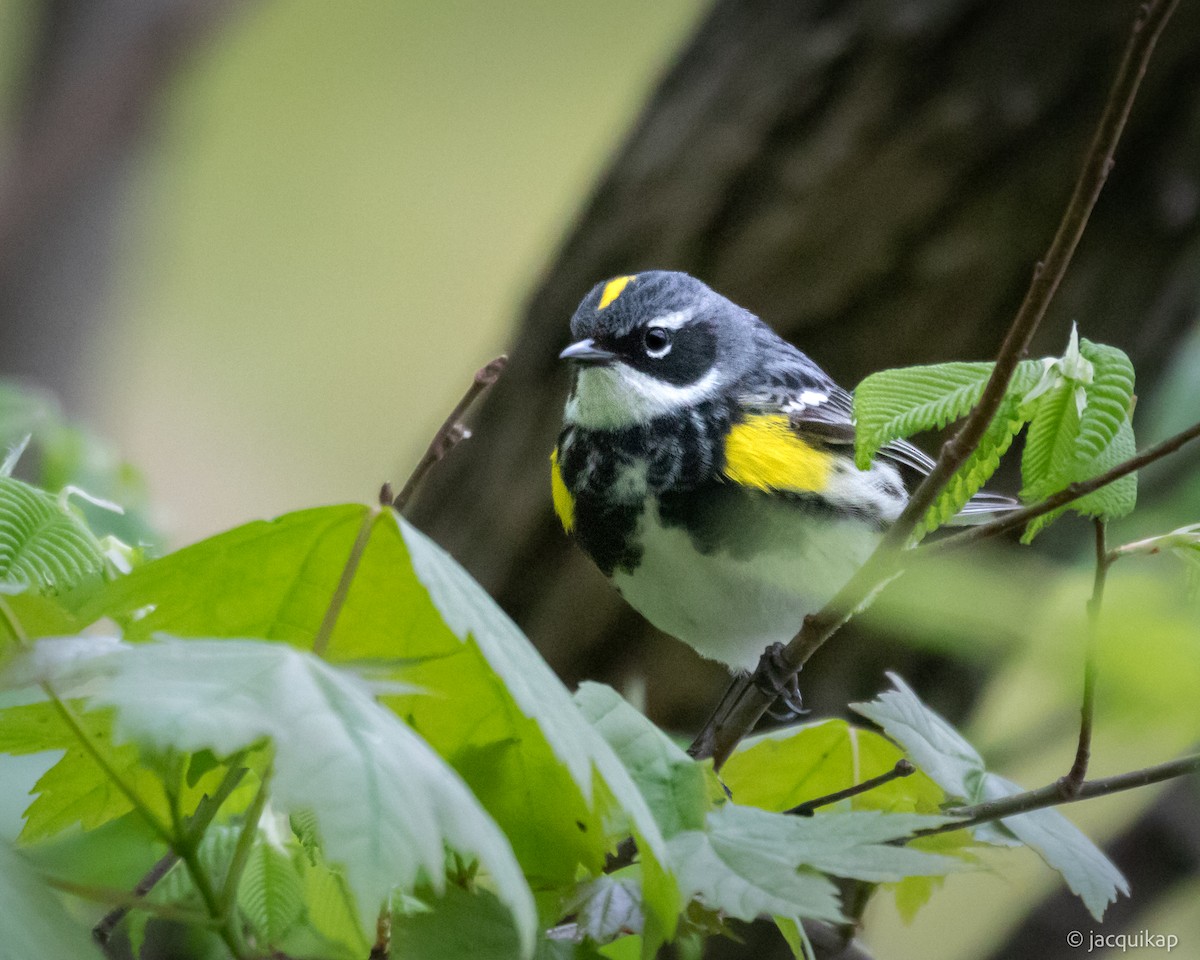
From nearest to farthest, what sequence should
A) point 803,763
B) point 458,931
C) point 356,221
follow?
point 458,931 < point 803,763 < point 356,221

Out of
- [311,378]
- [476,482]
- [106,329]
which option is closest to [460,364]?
[311,378]

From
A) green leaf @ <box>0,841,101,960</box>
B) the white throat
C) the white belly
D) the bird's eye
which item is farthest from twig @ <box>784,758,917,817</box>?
the bird's eye

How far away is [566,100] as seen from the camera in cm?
572

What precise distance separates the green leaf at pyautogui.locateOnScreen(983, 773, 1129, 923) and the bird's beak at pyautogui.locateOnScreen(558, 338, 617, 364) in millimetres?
892

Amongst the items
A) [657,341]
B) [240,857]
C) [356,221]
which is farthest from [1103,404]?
[356,221]

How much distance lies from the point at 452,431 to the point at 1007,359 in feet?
1.18

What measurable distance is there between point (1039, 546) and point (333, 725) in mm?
1890

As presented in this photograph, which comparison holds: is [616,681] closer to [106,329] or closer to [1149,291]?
[1149,291]

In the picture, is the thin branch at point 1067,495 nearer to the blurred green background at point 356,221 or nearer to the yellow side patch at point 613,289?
the yellow side patch at point 613,289

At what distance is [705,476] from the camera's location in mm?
A: 1619

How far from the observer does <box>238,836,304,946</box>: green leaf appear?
93 cm

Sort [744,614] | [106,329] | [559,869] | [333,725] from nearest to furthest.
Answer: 1. [333,725]
2. [559,869]
3. [744,614]
4. [106,329]

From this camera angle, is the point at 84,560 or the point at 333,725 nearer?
the point at 333,725

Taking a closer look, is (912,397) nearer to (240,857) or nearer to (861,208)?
(240,857)
